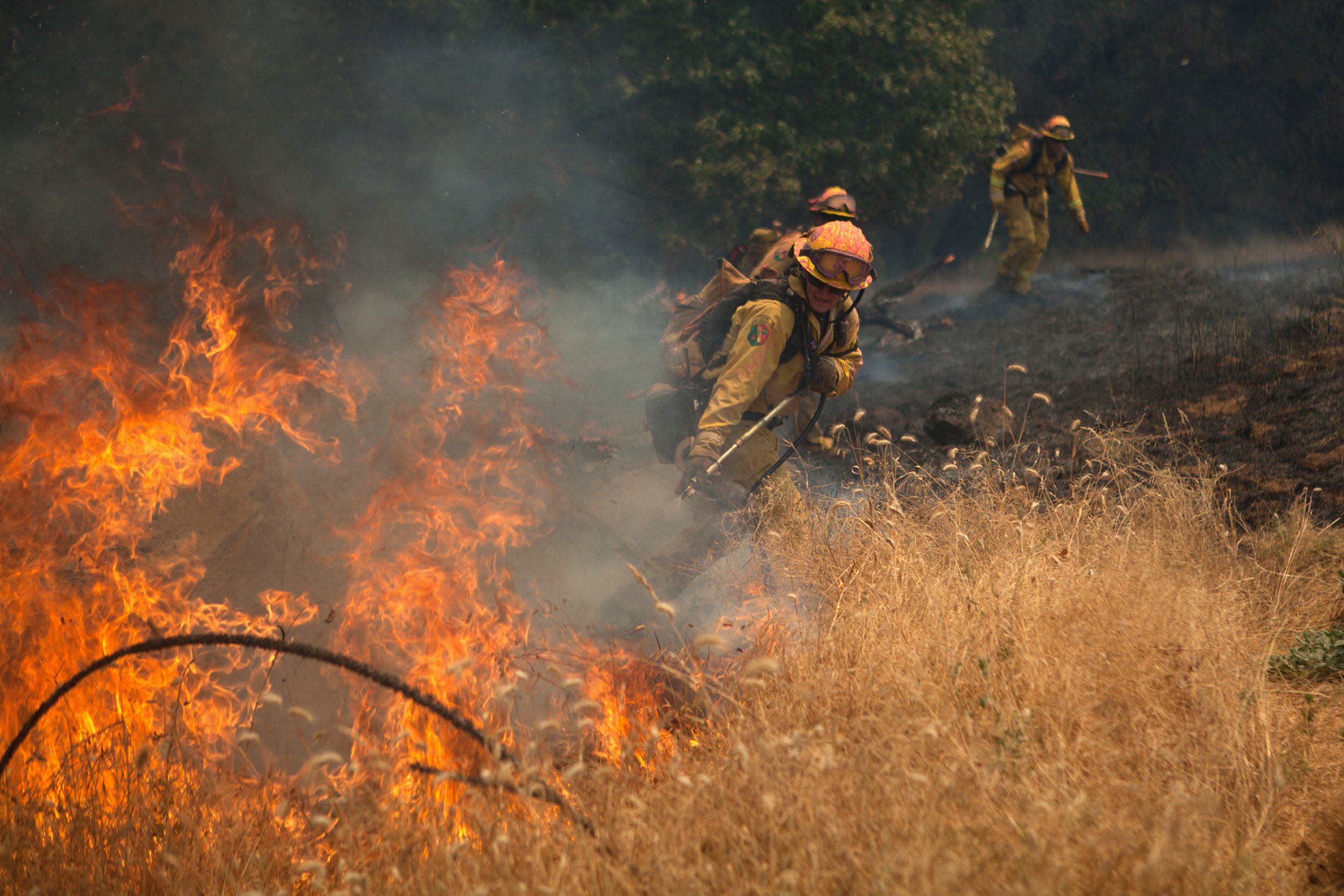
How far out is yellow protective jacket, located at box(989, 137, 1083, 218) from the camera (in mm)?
11367

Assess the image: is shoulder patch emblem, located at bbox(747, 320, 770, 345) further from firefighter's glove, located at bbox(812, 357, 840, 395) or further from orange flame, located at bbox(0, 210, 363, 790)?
orange flame, located at bbox(0, 210, 363, 790)

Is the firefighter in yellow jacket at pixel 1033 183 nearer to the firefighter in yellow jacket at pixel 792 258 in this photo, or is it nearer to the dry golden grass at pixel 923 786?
the firefighter in yellow jacket at pixel 792 258

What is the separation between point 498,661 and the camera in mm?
3783

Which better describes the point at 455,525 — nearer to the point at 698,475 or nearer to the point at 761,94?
the point at 698,475

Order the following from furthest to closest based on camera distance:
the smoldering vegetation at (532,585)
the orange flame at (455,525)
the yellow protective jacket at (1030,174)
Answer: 1. the yellow protective jacket at (1030,174)
2. the orange flame at (455,525)
3. the smoldering vegetation at (532,585)

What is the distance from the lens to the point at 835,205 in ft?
24.9

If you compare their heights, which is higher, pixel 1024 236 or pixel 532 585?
pixel 1024 236

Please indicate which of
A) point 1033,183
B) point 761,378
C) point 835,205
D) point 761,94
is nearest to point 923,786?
point 761,378

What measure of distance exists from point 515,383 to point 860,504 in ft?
13.5

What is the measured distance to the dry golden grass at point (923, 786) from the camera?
2.09 m

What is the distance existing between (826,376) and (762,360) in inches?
17.5

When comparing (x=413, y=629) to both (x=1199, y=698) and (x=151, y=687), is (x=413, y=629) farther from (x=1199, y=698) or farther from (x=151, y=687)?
(x=1199, y=698)

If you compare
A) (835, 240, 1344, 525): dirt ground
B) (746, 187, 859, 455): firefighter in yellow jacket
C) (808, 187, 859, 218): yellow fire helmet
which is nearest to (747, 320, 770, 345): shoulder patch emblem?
(746, 187, 859, 455): firefighter in yellow jacket

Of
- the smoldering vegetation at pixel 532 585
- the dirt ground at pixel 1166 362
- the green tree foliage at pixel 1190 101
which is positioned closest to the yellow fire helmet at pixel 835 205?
the dirt ground at pixel 1166 362
